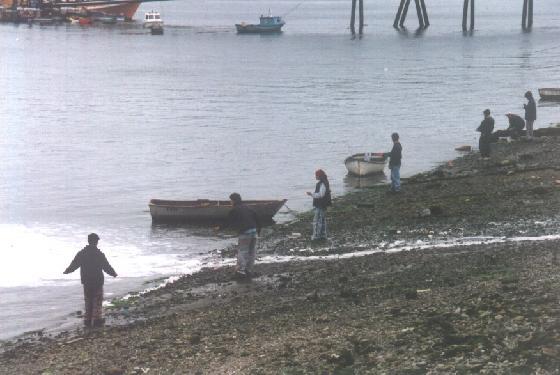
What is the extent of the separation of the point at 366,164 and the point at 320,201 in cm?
1456

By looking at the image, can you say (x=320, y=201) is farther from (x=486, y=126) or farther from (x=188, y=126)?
(x=188, y=126)

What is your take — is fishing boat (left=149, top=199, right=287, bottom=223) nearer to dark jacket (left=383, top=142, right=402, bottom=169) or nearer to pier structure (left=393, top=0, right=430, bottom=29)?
dark jacket (left=383, top=142, right=402, bottom=169)

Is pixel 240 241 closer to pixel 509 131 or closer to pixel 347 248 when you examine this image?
pixel 347 248

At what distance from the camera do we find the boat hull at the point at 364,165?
1515 inches

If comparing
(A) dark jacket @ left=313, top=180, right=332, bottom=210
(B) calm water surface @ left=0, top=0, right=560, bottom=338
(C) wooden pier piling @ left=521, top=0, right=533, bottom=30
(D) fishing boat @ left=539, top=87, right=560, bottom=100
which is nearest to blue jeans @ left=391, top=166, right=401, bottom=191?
(B) calm water surface @ left=0, top=0, right=560, bottom=338

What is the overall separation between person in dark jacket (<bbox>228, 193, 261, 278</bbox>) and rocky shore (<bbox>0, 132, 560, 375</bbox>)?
13.9 inches

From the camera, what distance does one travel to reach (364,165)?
38688 millimetres

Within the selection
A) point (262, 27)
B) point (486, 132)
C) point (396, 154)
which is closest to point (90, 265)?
point (396, 154)

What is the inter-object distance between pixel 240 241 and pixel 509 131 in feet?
76.4

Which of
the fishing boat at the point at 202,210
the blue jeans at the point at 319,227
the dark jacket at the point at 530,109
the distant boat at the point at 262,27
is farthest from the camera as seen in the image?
the distant boat at the point at 262,27

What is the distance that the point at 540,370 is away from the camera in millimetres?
12836

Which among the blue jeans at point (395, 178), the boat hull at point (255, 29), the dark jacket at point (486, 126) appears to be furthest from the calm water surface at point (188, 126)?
the boat hull at point (255, 29)

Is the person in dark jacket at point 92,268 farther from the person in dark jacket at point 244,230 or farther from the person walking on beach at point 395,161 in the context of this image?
the person walking on beach at point 395,161

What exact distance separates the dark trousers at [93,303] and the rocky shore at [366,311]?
331 mm
